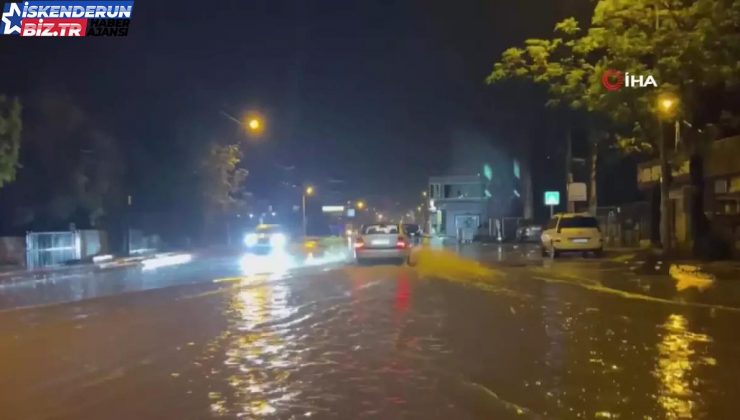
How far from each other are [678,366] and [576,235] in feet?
72.5

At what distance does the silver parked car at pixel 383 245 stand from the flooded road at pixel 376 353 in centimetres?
878

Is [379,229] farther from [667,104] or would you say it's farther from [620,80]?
[667,104]

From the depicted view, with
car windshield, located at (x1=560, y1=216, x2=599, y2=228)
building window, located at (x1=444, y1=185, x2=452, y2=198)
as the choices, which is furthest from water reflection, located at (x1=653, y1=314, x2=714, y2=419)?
building window, located at (x1=444, y1=185, x2=452, y2=198)

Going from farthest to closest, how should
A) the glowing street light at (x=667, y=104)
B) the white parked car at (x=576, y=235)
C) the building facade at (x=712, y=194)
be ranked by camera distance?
the white parked car at (x=576, y=235), the building facade at (x=712, y=194), the glowing street light at (x=667, y=104)

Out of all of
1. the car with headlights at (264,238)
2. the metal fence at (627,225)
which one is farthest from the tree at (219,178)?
the metal fence at (627,225)

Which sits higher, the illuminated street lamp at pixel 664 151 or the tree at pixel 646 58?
the tree at pixel 646 58

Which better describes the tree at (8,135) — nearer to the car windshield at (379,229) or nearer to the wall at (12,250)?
the wall at (12,250)

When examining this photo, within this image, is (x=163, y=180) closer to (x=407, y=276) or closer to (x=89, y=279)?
(x=89, y=279)

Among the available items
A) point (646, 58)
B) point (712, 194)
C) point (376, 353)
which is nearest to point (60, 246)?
point (646, 58)

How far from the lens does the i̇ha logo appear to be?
21.9 meters

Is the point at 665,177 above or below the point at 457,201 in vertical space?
below

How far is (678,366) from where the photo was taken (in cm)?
949

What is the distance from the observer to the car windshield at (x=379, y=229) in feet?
95.5

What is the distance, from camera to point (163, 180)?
51188 mm
